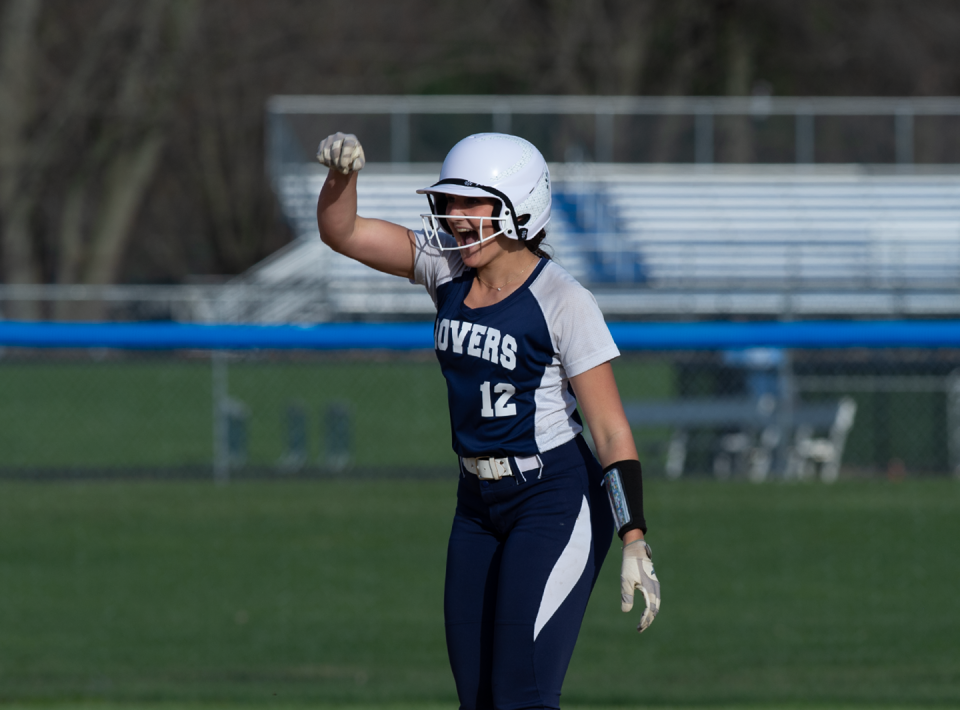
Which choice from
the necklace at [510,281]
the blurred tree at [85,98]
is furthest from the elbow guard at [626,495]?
the blurred tree at [85,98]

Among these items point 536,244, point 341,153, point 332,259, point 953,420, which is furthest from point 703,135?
point 341,153

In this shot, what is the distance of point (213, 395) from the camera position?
19.4 metres

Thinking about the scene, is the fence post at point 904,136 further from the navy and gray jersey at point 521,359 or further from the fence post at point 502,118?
the navy and gray jersey at point 521,359

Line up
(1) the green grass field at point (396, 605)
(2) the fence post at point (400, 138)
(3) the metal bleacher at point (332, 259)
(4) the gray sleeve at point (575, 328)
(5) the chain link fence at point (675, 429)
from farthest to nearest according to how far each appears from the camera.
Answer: (2) the fence post at point (400, 138) → (3) the metal bleacher at point (332, 259) → (5) the chain link fence at point (675, 429) → (1) the green grass field at point (396, 605) → (4) the gray sleeve at point (575, 328)

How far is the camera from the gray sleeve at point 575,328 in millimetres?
3707

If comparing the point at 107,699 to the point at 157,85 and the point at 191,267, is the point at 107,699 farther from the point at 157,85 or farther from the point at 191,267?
the point at 191,267

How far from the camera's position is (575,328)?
3.72 meters

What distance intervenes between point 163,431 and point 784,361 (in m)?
8.05

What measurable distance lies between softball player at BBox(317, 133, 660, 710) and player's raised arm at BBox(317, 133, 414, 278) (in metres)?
0.01

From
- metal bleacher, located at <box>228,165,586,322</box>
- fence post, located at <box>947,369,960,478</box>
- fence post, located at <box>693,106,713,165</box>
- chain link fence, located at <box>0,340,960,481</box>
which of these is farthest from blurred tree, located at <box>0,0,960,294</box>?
fence post, located at <box>947,369,960,478</box>

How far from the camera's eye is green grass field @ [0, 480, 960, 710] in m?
6.33

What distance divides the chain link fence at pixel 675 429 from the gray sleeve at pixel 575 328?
10.4 metres

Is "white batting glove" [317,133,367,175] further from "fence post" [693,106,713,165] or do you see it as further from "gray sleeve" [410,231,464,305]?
"fence post" [693,106,713,165]

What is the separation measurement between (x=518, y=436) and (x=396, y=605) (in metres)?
4.89
